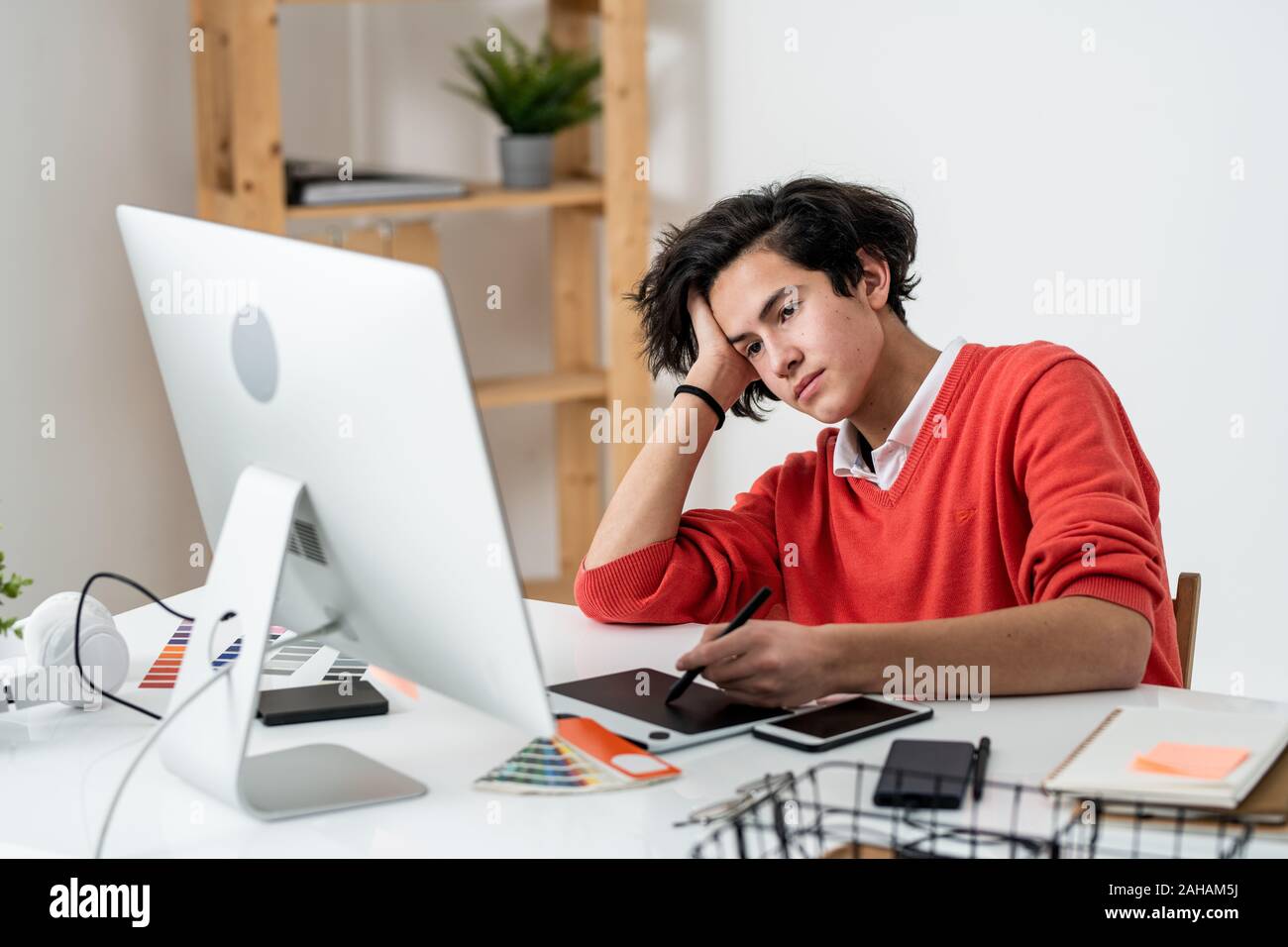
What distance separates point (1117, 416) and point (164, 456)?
6.95 ft

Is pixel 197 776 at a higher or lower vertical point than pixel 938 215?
lower

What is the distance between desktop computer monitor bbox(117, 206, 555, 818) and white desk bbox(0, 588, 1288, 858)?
3 centimetres

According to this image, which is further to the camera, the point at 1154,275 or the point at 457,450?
the point at 1154,275

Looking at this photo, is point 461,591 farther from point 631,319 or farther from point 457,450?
point 631,319

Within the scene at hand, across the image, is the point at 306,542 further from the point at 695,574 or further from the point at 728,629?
the point at 695,574

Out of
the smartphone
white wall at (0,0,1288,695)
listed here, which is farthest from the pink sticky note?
white wall at (0,0,1288,695)

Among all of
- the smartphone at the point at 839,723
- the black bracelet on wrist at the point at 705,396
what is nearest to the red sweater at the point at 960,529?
the black bracelet on wrist at the point at 705,396

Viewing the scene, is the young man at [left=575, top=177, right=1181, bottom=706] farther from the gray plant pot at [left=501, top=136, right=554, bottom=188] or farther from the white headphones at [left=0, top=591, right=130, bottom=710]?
the gray plant pot at [left=501, top=136, right=554, bottom=188]

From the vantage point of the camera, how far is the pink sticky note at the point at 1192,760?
0.98 meters

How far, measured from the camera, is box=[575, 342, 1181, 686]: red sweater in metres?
1.34

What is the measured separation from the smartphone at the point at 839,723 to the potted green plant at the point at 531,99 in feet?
6.87
